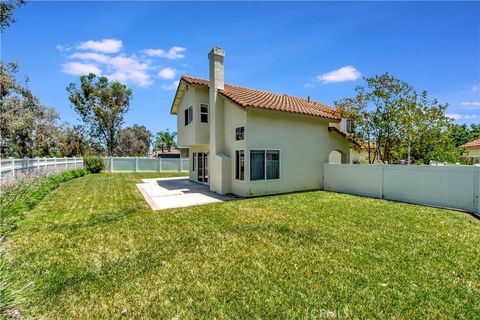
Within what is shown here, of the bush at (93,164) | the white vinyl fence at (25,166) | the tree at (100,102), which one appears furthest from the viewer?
the tree at (100,102)

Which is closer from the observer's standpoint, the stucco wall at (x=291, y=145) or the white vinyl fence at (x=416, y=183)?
the white vinyl fence at (x=416, y=183)

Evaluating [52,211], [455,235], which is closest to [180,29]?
[52,211]

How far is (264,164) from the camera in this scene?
12562mm

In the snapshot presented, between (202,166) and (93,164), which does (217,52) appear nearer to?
(202,166)

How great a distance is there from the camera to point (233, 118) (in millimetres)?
12977

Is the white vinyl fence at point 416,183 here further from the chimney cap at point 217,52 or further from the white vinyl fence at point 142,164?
the white vinyl fence at point 142,164

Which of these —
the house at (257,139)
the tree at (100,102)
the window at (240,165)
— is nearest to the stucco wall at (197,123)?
the house at (257,139)

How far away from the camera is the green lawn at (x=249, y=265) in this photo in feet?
11.3

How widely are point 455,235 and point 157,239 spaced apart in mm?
7858

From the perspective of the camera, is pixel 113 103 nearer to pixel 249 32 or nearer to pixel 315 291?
pixel 249 32

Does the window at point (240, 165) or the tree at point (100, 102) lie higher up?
the tree at point (100, 102)

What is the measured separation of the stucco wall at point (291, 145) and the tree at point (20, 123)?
15.3m

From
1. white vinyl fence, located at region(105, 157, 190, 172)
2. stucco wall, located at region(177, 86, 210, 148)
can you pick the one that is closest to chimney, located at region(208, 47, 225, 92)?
stucco wall, located at region(177, 86, 210, 148)

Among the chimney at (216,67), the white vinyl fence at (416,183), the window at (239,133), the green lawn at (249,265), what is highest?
the chimney at (216,67)
